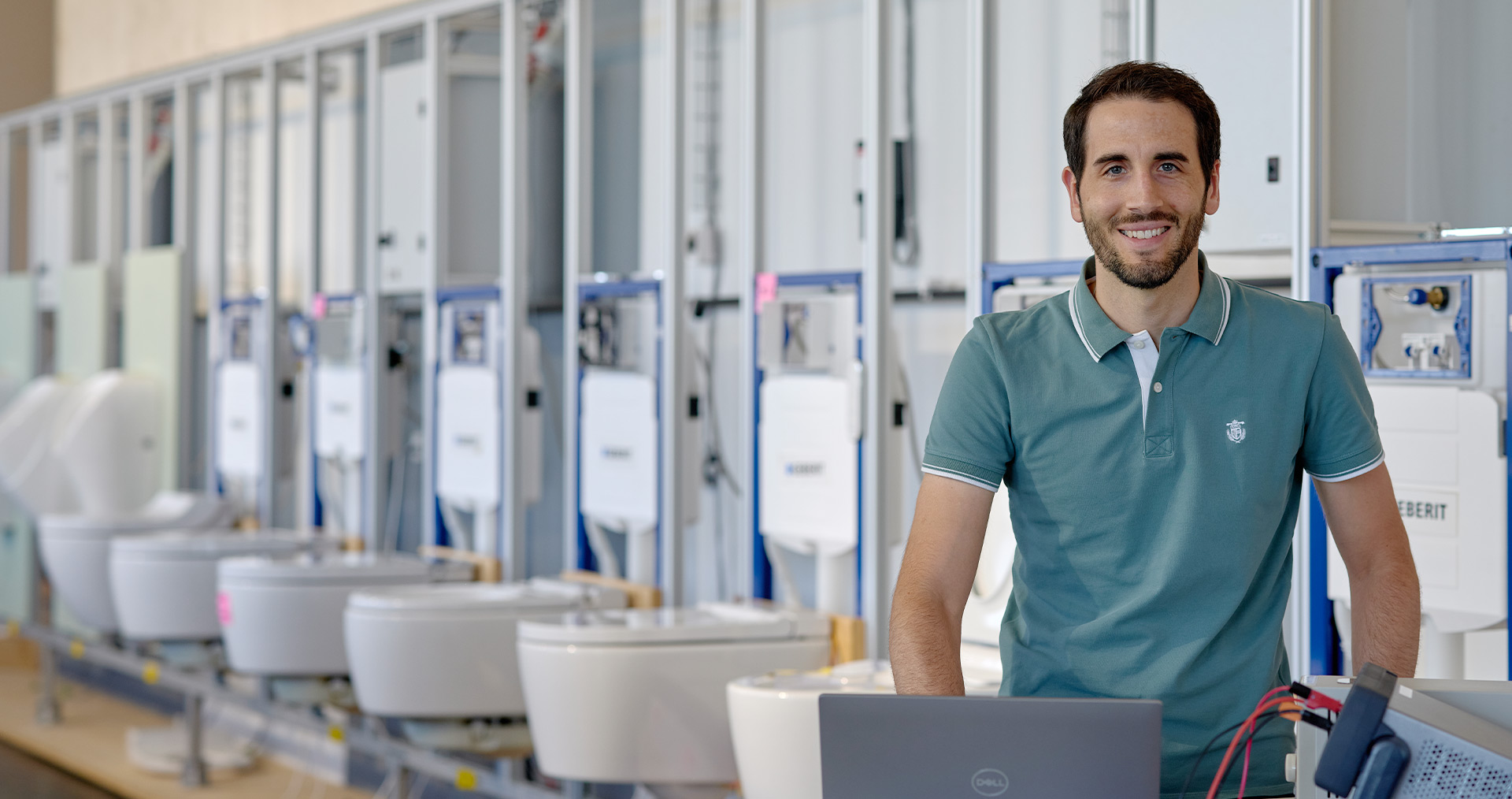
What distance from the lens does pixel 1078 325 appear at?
1.43 meters

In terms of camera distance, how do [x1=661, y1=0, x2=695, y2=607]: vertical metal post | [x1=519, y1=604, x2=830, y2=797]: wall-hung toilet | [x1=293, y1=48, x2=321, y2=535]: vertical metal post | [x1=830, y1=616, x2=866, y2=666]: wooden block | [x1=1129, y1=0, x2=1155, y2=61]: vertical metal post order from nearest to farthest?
[x1=1129, y1=0, x2=1155, y2=61]: vertical metal post
[x1=519, y1=604, x2=830, y2=797]: wall-hung toilet
[x1=830, y1=616, x2=866, y2=666]: wooden block
[x1=661, y1=0, x2=695, y2=607]: vertical metal post
[x1=293, y1=48, x2=321, y2=535]: vertical metal post

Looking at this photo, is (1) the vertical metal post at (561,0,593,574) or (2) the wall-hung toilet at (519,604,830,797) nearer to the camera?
(2) the wall-hung toilet at (519,604,830,797)

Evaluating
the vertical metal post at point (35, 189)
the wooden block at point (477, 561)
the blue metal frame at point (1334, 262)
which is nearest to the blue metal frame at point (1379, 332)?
the blue metal frame at point (1334, 262)

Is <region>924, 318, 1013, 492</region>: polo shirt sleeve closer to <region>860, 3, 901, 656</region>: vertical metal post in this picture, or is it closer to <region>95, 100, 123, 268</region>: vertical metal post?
<region>860, 3, 901, 656</region>: vertical metal post

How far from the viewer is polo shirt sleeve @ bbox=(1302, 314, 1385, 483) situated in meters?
1.40

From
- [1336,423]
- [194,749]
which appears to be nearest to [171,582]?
[194,749]

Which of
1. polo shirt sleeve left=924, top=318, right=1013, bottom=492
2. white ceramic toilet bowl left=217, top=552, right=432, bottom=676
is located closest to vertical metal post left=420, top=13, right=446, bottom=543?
white ceramic toilet bowl left=217, top=552, right=432, bottom=676

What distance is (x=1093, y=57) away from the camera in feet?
9.93

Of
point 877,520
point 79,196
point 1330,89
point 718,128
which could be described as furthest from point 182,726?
point 1330,89

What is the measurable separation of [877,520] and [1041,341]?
163 centimetres

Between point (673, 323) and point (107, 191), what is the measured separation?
10.2 ft

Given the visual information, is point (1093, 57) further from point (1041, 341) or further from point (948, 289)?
point (1041, 341)

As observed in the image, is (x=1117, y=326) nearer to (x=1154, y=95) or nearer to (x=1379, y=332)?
(x=1154, y=95)

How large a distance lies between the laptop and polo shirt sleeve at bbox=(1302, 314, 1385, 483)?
0.43m
